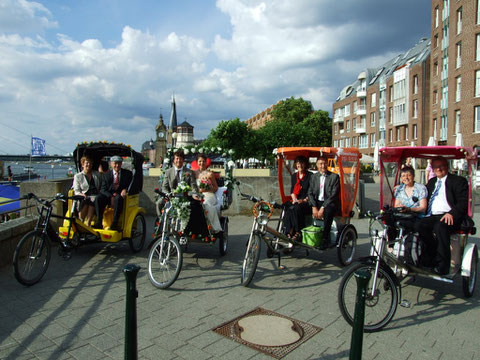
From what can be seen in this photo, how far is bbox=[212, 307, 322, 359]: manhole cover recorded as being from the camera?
3.73 metres

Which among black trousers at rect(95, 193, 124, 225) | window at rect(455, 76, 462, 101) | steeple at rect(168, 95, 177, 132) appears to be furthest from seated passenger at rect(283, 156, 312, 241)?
steeple at rect(168, 95, 177, 132)

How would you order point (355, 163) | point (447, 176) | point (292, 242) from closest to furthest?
point (447, 176)
point (292, 242)
point (355, 163)

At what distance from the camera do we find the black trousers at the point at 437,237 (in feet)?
16.4

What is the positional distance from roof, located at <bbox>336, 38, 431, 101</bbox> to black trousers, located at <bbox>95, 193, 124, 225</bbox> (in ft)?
149

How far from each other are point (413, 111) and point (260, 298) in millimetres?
47346

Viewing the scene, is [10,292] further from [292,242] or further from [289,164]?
[289,164]

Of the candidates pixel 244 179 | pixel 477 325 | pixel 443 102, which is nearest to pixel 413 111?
pixel 443 102

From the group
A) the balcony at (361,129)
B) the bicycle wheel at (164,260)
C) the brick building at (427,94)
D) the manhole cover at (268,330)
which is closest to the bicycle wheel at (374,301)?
the manhole cover at (268,330)

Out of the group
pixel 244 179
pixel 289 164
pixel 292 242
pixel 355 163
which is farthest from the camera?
pixel 244 179

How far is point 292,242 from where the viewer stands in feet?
20.7

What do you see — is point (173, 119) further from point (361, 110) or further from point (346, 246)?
point (346, 246)

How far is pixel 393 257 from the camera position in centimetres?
488

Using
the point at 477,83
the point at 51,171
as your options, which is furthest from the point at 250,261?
the point at 51,171

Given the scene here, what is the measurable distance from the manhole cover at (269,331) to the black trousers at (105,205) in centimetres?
354
